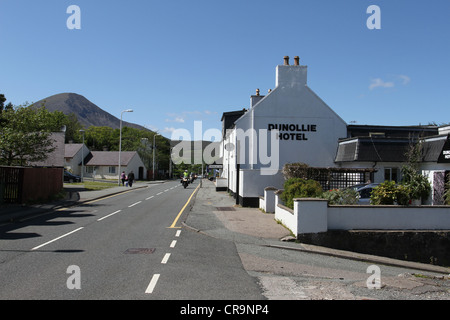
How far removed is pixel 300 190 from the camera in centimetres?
1587

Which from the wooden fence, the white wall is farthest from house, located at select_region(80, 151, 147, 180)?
the white wall

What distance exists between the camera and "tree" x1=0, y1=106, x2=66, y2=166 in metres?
24.6

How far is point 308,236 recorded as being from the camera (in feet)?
40.5

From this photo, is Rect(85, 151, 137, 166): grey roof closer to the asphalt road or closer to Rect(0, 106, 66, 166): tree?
Rect(0, 106, 66, 166): tree

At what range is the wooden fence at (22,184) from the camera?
20297mm

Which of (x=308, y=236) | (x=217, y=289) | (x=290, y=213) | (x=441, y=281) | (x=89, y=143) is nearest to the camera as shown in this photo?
Result: (x=217, y=289)

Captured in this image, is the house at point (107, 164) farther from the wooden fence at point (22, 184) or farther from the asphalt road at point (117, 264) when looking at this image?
the asphalt road at point (117, 264)

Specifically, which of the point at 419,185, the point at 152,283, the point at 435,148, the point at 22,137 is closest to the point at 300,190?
the point at 419,185

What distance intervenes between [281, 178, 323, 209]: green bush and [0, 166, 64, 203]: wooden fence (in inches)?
575

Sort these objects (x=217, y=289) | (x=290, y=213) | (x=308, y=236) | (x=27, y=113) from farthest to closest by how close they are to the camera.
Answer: (x=27, y=113) < (x=290, y=213) < (x=308, y=236) < (x=217, y=289)
